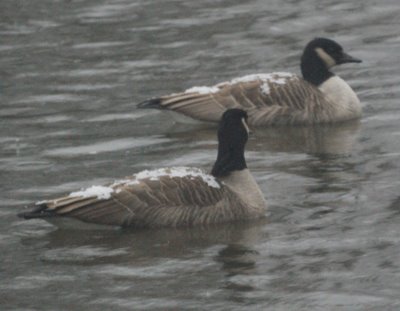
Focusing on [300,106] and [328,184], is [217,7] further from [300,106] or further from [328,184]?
[328,184]

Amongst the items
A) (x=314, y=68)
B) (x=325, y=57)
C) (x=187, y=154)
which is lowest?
(x=187, y=154)

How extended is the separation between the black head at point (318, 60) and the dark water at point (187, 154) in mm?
728

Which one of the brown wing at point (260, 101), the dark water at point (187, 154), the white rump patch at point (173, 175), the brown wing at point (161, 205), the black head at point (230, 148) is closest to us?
the dark water at point (187, 154)

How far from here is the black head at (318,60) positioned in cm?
2009

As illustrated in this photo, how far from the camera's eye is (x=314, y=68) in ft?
65.9

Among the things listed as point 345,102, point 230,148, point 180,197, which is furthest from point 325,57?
point 180,197

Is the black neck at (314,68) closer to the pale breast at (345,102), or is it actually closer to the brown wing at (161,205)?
the pale breast at (345,102)

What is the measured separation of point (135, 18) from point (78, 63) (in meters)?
3.29

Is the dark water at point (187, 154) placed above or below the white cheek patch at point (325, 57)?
below

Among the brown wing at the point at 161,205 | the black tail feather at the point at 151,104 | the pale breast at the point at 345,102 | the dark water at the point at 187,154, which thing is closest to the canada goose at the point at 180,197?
the brown wing at the point at 161,205

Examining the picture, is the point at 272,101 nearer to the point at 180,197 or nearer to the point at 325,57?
the point at 325,57

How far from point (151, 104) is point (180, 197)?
4497 mm

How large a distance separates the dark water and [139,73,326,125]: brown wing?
9.2 inches

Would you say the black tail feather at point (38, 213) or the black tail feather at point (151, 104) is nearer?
the black tail feather at point (38, 213)
